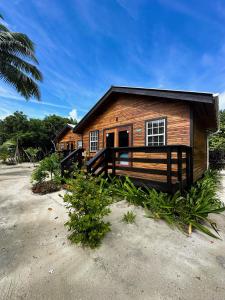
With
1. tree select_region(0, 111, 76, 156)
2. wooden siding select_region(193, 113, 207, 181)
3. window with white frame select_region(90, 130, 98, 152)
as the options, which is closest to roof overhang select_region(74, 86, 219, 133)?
wooden siding select_region(193, 113, 207, 181)

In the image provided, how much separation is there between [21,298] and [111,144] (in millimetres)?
7340

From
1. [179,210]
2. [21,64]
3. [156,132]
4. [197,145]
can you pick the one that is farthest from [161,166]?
[21,64]

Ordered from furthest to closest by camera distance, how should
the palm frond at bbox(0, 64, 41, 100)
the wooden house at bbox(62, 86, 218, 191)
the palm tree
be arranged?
1. the palm frond at bbox(0, 64, 41, 100)
2. the palm tree
3. the wooden house at bbox(62, 86, 218, 191)

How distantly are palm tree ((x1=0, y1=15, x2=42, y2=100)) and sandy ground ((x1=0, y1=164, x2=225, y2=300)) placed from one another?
9251 millimetres

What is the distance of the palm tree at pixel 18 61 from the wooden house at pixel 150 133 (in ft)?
14.6

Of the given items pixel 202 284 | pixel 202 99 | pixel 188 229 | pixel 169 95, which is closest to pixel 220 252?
pixel 188 229

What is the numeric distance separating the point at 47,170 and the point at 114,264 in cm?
528

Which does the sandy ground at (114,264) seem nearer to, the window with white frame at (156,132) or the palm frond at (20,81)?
the window with white frame at (156,132)

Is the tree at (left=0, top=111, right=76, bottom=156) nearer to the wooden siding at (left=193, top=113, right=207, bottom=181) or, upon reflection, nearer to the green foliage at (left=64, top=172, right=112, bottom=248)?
the wooden siding at (left=193, top=113, right=207, bottom=181)

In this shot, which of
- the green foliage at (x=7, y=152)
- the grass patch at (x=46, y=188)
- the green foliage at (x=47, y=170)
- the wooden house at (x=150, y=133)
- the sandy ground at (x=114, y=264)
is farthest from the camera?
the green foliage at (x=7, y=152)

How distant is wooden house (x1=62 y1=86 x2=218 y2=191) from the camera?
4644 mm

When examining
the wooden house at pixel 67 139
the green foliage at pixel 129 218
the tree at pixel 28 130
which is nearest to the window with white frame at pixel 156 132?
the green foliage at pixel 129 218

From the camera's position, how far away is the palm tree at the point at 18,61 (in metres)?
8.88

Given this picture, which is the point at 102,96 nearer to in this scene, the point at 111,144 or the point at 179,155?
the point at 111,144
